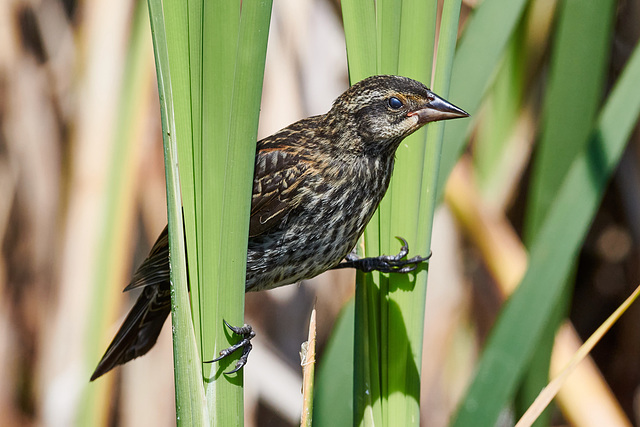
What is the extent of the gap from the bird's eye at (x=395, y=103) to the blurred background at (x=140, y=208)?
69 centimetres

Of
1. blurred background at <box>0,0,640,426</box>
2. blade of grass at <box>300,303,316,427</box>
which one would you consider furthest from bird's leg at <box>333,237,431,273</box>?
blurred background at <box>0,0,640,426</box>

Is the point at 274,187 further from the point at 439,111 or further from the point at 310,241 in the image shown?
the point at 439,111

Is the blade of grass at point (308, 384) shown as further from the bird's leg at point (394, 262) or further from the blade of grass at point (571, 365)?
the blade of grass at point (571, 365)

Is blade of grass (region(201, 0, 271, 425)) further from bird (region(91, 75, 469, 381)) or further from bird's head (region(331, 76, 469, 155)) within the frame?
bird (region(91, 75, 469, 381))

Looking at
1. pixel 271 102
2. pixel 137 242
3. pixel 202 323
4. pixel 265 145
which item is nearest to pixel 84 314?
pixel 137 242

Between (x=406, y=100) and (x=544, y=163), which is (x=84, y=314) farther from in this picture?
(x=544, y=163)

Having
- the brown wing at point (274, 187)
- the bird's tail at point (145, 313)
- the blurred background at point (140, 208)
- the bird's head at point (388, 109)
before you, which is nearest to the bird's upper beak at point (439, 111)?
the bird's head at point (388, 109)

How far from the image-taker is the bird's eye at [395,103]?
1.30 meters

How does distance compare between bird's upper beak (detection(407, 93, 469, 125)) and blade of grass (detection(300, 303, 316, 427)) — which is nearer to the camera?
blade of grass (detection(300, 303, 316, 427))

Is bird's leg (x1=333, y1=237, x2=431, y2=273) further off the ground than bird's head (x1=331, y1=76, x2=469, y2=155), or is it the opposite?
bird's head (x1=331, y1=76, x2=469, y2=155)

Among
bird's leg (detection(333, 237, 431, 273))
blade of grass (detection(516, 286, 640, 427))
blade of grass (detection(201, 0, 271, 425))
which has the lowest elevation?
blade of grass (detection(516, 286, 640, 427))

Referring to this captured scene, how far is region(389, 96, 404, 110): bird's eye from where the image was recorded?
1299mm

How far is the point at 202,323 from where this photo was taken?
850 mm

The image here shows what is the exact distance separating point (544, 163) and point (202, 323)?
112 centimetres
